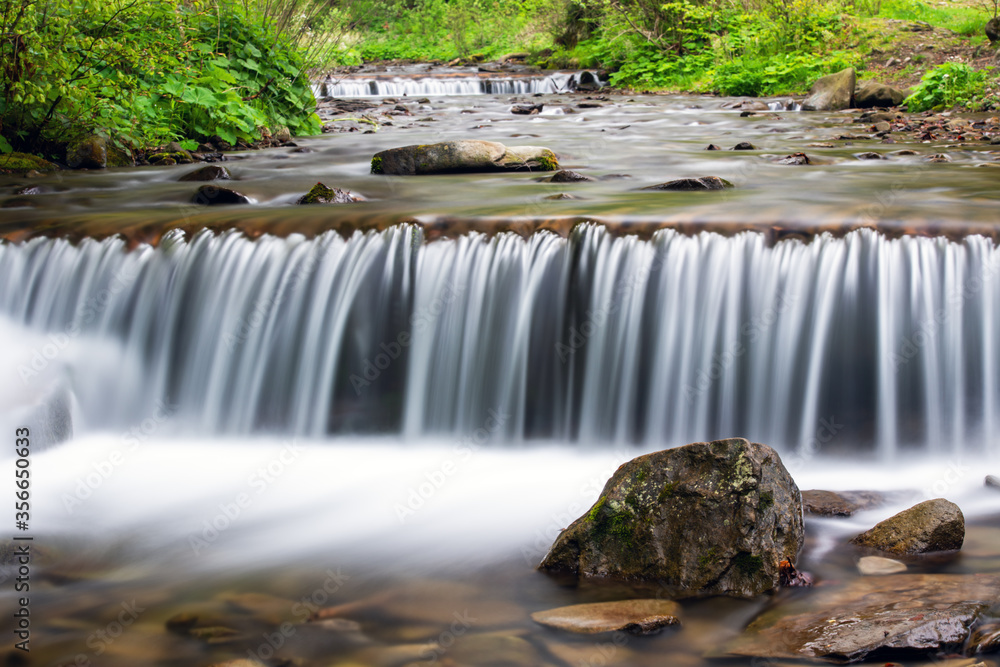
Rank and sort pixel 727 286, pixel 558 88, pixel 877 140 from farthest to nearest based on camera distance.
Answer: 1. pixel 558 88
2. pixel 877 140
3. pixel 727 286

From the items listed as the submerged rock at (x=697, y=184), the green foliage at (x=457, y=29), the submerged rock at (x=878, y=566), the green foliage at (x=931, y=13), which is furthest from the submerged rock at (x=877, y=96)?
the green foliage at (x=457, y=29)

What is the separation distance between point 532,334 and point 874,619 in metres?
2.58

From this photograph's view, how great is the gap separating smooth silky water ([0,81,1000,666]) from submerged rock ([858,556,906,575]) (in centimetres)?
8

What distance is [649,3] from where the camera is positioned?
21.7 metres

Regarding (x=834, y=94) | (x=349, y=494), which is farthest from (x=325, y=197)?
(x=834, y=94)

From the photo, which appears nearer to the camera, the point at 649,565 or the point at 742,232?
the point at 649,565

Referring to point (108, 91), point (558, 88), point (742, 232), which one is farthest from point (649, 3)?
point (742, 232)

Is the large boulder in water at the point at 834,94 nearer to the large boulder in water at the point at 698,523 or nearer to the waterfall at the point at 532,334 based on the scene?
the waterfall at the point at 532,334

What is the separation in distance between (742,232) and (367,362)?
89.4 inches

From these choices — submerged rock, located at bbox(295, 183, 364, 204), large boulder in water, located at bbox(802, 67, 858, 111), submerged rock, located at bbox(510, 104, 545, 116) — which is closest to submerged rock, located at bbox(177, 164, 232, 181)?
submerged rock, located at bbox(295, 183, 364, 204)

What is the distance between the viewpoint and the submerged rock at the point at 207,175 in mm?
7977

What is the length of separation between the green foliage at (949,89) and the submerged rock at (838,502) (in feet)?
35.6

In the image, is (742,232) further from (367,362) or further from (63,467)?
(63,467)

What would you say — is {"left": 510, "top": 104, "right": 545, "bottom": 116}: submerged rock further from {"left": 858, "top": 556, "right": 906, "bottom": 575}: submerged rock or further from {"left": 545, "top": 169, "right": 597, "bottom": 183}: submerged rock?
{"left": 858, "top": 556, "right": 906, "bottom": 575}: submerged rock
